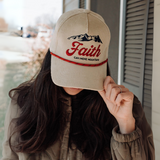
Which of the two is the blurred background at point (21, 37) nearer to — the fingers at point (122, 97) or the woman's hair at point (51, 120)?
the woman's hair at point (51, 120)

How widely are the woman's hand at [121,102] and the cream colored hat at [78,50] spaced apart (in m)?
0.07

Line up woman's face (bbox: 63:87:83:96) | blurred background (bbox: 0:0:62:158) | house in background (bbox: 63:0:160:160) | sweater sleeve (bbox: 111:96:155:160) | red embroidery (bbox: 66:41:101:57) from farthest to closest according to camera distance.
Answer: blurred background (bbox: 0:0:62:158) → house in background (bbox: 63:0:160:160) → woman's face (bbox: 63:87:83:96) → sweater sleeve (bbox: 111:96:155:160) → red embroidery (bbox: 66:41:101:57)

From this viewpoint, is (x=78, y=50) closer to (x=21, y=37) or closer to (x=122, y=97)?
(x=122, y=97)

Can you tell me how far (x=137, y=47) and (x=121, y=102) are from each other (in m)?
0.67

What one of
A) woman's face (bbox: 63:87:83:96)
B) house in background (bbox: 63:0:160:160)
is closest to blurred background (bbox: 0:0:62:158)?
house in background (bbox: 63:0:160:160)

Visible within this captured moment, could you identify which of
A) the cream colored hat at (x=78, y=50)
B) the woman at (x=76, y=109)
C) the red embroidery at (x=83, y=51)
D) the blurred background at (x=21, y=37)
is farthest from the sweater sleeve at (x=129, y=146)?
the blurred background at (x=21, y=37)

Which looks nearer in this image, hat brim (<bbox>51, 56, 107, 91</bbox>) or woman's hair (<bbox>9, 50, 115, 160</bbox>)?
hat brim (<bbox>51, 56, 107, 91</bbox>)

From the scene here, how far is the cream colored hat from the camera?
28.2 inches

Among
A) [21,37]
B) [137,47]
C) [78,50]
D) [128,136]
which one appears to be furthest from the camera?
[21,37]

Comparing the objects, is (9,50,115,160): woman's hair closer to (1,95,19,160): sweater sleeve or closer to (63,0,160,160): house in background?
(1,95,19,160): sweater sleeve

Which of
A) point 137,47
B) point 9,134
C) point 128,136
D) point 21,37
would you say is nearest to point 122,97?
point 128,136

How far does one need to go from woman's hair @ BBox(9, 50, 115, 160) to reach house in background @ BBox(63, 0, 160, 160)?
0.42 m

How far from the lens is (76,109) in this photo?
105cm

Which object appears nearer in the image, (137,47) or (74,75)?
(74,75)
